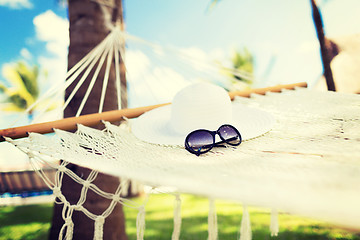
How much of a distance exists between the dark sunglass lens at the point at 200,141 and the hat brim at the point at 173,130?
0.23 feet

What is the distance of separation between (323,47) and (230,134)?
2083 mm

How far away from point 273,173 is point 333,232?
2.53m

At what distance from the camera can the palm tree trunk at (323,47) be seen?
7.07 ft

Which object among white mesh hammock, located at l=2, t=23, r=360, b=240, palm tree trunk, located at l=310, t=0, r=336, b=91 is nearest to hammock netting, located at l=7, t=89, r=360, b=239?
white mesh hammock, located at l=2, t=23, r=360, b=240

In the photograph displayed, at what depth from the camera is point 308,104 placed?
1.19 meters

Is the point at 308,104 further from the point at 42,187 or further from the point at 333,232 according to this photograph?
the point at 42,187

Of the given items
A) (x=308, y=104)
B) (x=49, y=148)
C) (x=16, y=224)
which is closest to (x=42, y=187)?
(x=16, y=224)

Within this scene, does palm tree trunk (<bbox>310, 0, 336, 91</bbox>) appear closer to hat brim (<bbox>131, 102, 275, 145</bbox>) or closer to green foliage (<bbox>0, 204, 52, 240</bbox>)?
hat brim (<bbox>131, 102, 275, 145</bbox>)

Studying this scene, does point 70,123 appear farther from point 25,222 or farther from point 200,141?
point 25,222

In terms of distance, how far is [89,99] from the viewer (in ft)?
5.03

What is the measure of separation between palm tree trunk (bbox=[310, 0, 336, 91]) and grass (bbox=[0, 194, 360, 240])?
1551 millimetres

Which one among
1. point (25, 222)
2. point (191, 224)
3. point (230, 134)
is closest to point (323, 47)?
point (230, 134)

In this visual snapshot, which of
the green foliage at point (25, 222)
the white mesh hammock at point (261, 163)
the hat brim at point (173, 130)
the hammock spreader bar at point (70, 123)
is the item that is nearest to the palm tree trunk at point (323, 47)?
the white mesh hammock at point (261, 163)

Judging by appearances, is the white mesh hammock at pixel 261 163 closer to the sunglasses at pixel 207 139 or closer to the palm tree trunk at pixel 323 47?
the sunglasses at pixel 207 139
